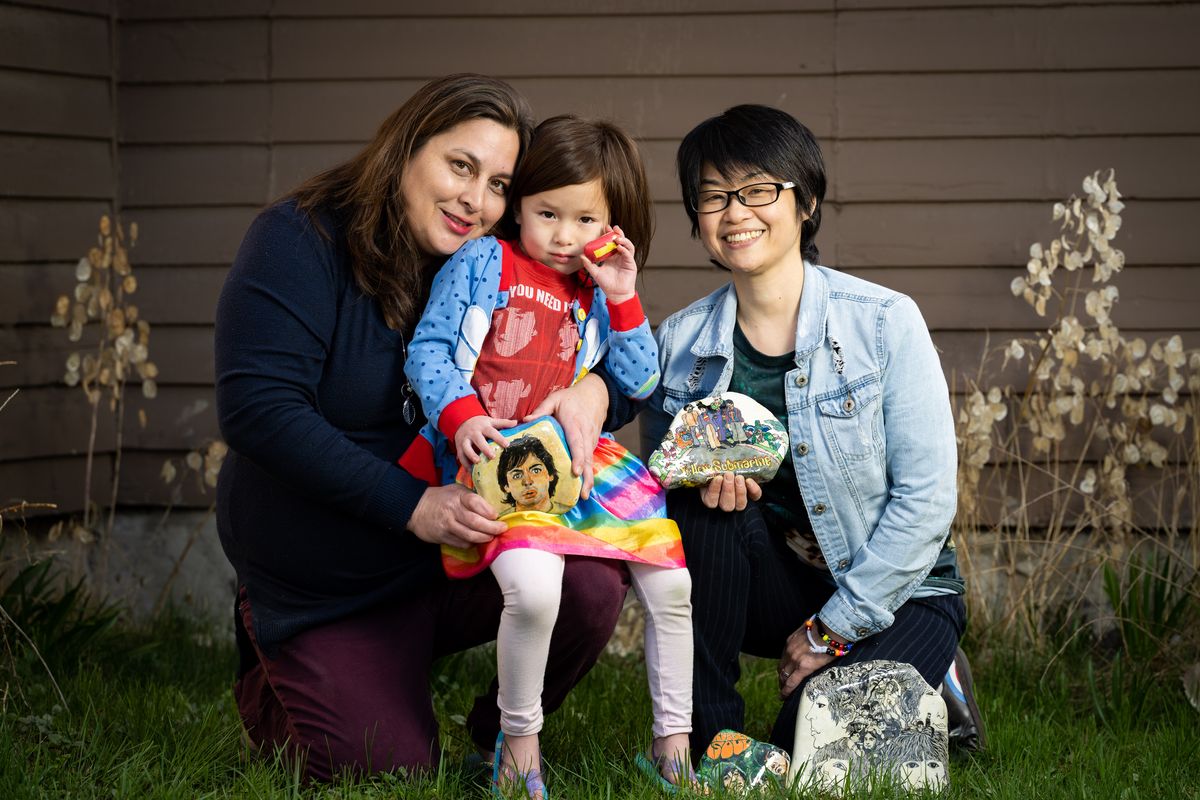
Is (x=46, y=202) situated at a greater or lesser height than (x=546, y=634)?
greater

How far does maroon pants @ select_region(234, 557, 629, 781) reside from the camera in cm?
247

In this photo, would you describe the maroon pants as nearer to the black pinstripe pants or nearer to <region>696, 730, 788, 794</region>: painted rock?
the black pinstripe pants

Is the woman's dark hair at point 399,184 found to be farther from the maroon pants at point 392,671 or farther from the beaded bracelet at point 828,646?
the beaded bracelet at point 828,646

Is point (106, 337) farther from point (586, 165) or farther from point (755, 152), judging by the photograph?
point (755, 152)

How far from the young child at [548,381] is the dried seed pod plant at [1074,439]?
1.55m

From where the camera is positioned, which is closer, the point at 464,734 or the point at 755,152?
the point at 755,152

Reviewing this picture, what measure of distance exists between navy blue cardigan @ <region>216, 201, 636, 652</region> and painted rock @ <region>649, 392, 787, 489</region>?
0.68 feet

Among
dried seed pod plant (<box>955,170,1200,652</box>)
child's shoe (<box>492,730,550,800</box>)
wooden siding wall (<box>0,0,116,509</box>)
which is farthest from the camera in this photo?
wooden siding wall (<box>0,0,116,509</box>)

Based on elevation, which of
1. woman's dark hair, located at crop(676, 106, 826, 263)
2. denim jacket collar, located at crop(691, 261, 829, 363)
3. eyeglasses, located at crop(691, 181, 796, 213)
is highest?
woman's dark hair, located at crop(676, 106, 826, 263)

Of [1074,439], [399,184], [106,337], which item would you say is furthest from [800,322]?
[106,337]

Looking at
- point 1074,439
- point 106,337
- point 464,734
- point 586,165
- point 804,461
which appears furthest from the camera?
point 106,337

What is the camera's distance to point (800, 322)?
2623 millimetres

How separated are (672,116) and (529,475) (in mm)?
2144

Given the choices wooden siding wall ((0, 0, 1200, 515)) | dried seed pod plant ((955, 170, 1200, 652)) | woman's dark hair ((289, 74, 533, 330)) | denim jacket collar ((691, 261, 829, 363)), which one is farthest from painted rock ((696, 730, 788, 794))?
wooden siding wall ((0, 0, 1200, 515))
